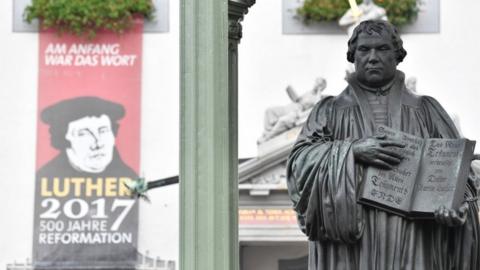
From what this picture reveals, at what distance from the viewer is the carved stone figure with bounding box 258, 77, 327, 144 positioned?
2322 centimetres

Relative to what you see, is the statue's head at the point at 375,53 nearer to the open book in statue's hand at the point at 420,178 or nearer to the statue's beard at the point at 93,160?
the open book in statue's hand at the point at 420,178

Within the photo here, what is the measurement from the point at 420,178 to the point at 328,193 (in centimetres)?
37

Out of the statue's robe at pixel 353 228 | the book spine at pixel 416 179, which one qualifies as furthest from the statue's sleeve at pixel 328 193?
the book spine at pixel 416 179

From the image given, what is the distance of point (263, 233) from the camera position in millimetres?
23297

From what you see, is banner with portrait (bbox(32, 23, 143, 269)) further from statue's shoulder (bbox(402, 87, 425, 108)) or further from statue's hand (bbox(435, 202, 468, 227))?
statue's hand (bbox(435, 202, 468, 227))

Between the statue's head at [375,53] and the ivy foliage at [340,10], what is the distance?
1721 cm

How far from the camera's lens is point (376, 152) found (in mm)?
6824

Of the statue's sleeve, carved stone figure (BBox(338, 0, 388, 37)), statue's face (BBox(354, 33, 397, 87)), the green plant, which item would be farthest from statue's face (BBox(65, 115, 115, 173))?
the statue's sleeve

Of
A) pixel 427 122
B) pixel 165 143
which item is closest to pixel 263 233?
pixel 165 143

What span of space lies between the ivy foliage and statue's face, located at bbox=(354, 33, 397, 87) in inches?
679

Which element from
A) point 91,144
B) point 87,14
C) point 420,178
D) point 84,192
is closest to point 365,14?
point 87,14

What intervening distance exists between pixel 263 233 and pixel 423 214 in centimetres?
1651

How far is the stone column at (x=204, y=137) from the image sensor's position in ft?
23.5

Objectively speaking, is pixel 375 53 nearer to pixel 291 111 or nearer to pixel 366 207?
pixel 366 207
